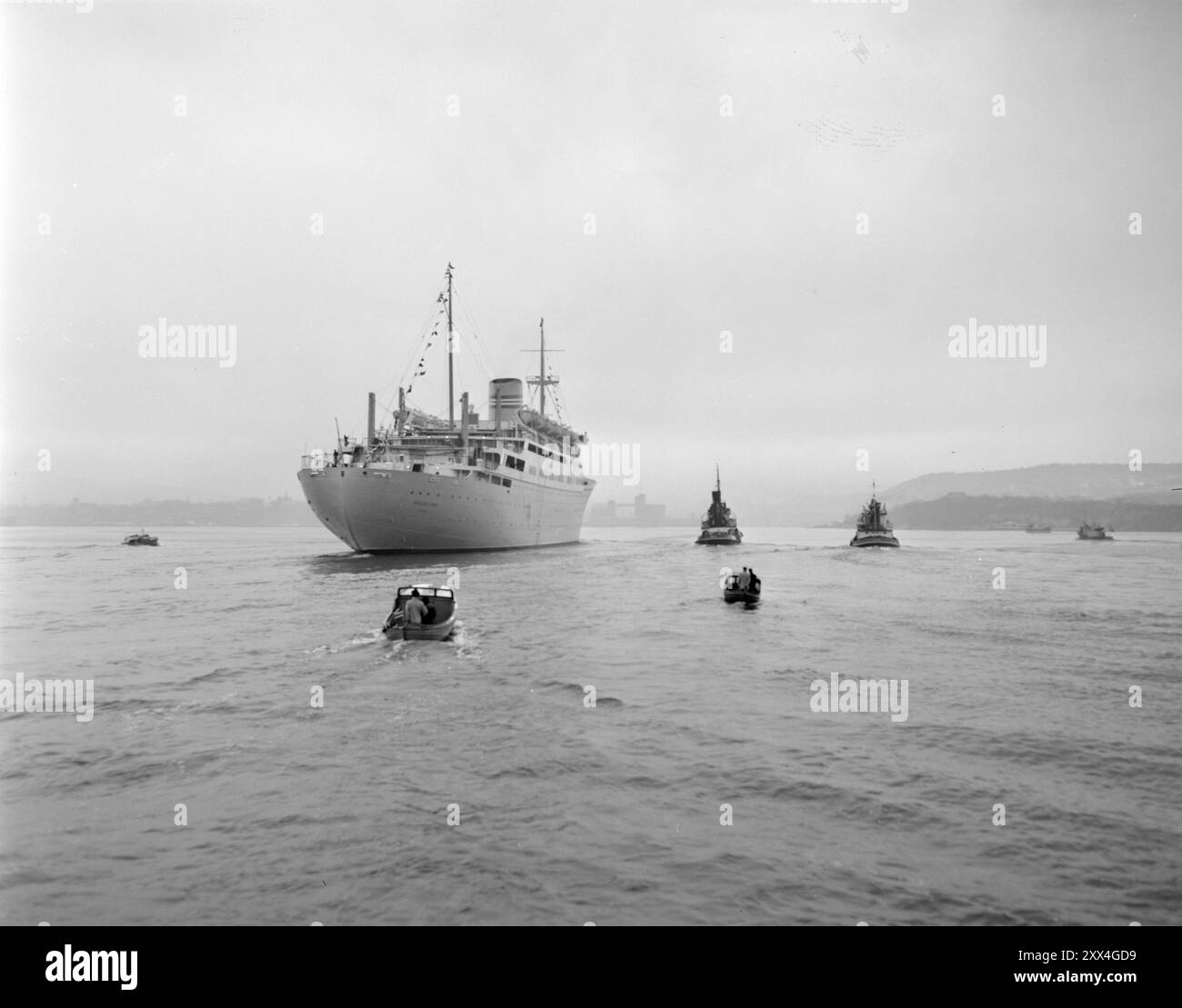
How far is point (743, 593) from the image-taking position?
3644cm

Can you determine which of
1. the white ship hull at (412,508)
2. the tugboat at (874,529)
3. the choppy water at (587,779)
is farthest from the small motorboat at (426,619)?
the tugboat at (874,529)

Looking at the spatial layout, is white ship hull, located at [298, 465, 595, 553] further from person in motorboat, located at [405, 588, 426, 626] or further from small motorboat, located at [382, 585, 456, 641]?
person in motorboat, located at [405, 588, 426, 626]

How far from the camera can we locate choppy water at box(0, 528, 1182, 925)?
7969mm

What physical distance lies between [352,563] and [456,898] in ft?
175

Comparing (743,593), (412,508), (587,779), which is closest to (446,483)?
(412,508)

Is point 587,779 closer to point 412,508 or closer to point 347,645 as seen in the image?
point 347,645

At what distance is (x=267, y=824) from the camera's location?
992 cm

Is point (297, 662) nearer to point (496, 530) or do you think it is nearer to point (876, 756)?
point (876, 756)

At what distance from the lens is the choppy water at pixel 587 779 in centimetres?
797

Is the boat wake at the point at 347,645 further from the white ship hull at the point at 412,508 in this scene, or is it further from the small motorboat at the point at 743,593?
the white ship hull at the point at 412,508
